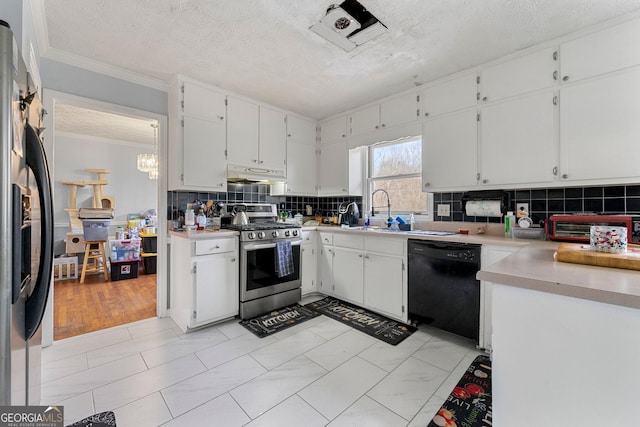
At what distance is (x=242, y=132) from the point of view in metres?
3.16

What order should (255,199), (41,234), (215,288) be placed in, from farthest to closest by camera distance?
1. (255,199)
2. (215,288)
3. (41,234)

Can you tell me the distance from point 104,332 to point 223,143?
216 cm

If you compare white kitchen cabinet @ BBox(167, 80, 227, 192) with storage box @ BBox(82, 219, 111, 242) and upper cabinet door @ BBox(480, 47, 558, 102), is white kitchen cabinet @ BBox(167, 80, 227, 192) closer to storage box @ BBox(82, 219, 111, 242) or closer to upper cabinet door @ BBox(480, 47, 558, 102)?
upper cabinet door @ BBox(480, 47, 558, 102)

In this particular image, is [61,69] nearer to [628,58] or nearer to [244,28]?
[244,28]

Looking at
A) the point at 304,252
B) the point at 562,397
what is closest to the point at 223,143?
the point at 304,252

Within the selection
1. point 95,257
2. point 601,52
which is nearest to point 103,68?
point 95,257

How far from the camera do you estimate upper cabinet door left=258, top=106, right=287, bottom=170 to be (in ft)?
11.0

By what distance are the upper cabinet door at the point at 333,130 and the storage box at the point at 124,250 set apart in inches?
142

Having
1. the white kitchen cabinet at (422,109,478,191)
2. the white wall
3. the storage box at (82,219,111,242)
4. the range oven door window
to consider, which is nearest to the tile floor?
the range oven door window

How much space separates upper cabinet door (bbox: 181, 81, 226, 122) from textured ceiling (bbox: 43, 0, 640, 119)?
121 mm

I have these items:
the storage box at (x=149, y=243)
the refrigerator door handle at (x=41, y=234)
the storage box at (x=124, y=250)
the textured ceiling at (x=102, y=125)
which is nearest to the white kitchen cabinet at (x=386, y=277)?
the refrigerator door handle at (x=41, y=234)

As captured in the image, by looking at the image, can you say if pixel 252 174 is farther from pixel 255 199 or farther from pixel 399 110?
→ pixel 399 110

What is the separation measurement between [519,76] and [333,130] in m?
2.11

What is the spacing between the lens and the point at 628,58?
180cm
